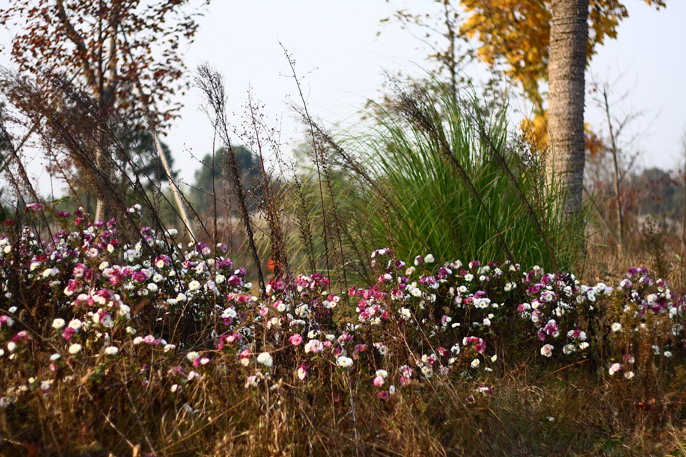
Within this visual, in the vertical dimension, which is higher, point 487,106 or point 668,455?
point 487,106

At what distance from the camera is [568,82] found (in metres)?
6.22

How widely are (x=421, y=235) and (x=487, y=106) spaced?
3.96ft

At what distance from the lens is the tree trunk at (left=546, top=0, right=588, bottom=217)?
6.16 m

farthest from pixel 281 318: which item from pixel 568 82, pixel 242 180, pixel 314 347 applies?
pixel 568 82

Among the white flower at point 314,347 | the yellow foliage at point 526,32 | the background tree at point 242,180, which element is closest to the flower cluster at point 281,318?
the white flower at point 314,347

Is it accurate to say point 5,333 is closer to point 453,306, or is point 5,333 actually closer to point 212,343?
point 212,343

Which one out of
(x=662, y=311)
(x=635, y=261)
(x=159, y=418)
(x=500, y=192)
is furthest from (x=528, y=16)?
(x=159, y=418)

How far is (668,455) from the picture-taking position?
115 inches

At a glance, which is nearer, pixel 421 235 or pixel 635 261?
pixel 421 235

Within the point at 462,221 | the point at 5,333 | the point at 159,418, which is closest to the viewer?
the point at 159,418

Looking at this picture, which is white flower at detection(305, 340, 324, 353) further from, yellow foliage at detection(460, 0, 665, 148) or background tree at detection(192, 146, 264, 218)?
yellow foliage at detection(460, 0, 665, 148)

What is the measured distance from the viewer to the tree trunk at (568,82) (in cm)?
616

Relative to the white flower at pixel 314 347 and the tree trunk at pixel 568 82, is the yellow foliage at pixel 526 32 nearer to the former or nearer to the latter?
the tree trunk at pixel 568 82

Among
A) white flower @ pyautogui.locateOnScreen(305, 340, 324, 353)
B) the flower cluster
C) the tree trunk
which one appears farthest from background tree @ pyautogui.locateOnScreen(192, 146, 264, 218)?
the tree trunk
